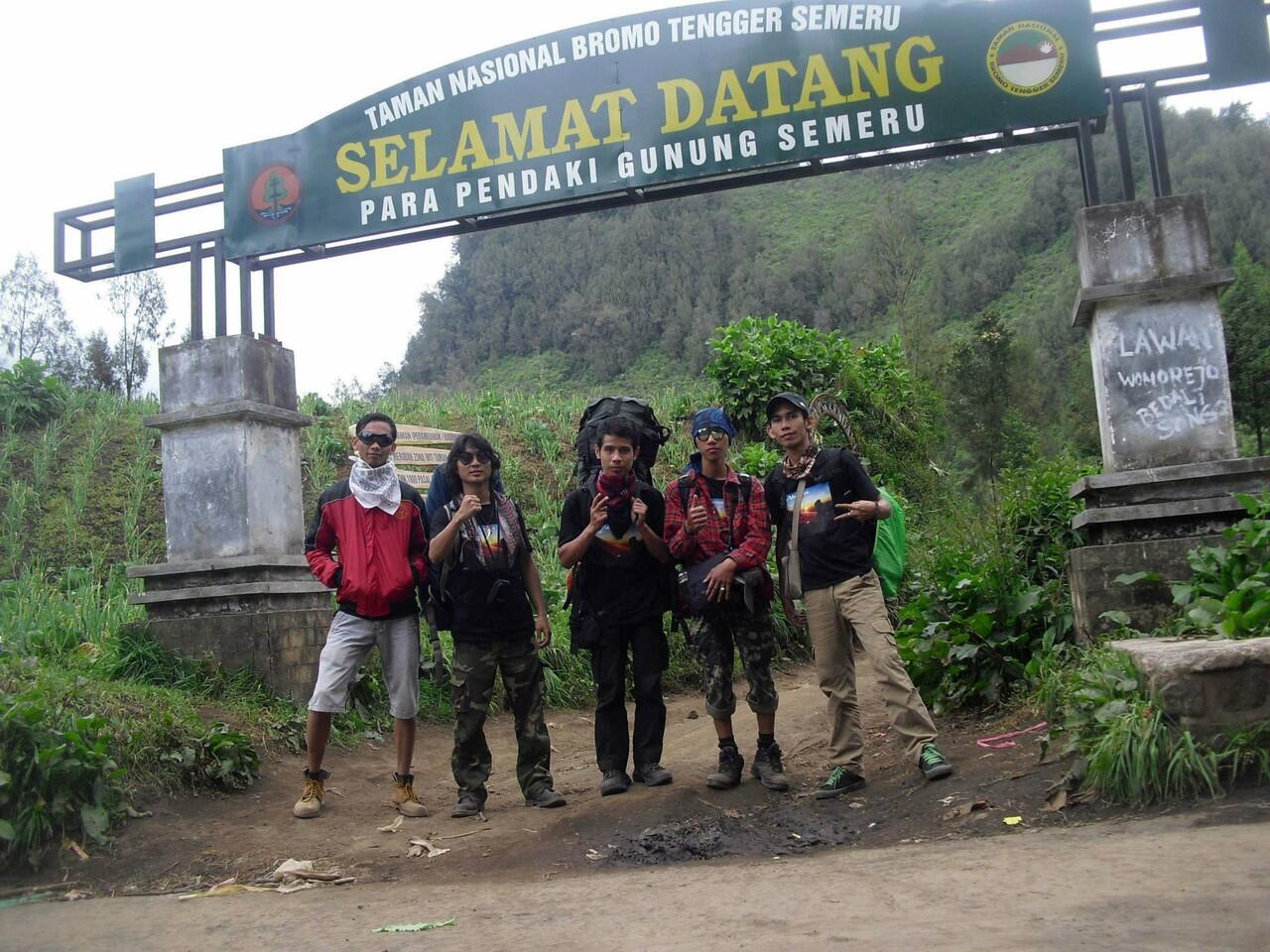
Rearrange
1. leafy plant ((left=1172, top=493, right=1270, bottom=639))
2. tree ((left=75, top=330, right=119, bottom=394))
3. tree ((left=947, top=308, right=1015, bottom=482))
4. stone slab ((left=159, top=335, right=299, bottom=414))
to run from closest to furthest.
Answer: leafy plant ((left=1172, top=493, right=1270, bottom=639)) < stone slab ((left=159, top=335, right=299, bottom=414)) < tree ((left=75, top=330, right=119, bottom=394)) < tree ((left=947, top=308, right=1015, bottom=482))

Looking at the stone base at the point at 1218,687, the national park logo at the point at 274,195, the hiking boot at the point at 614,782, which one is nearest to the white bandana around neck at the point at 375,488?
the hiking boot at the point at 614,782

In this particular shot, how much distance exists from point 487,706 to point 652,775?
812 millimetres

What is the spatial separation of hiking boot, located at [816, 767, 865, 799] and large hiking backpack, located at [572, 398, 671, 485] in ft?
5.19

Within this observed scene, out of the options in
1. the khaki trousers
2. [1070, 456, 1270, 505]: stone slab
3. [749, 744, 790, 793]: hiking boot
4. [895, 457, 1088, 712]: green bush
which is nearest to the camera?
the khaki trousers

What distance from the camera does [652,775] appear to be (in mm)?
4785

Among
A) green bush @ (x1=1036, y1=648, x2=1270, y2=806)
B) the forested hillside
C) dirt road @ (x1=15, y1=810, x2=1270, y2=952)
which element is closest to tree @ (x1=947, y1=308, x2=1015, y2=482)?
the forested hillside

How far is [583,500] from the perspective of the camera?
15.7ft

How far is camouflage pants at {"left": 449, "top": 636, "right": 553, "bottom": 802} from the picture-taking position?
4.74m

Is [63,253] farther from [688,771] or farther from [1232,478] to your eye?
[1232,478]

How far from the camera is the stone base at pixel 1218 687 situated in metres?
3.69

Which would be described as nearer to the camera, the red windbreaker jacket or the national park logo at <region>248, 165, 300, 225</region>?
the red windbreaker jacket

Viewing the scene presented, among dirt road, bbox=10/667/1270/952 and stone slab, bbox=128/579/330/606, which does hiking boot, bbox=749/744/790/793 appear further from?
stone slab, bbox=128/579/330/606

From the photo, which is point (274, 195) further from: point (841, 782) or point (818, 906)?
point (818, 906)

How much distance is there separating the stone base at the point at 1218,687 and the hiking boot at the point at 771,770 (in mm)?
1629
